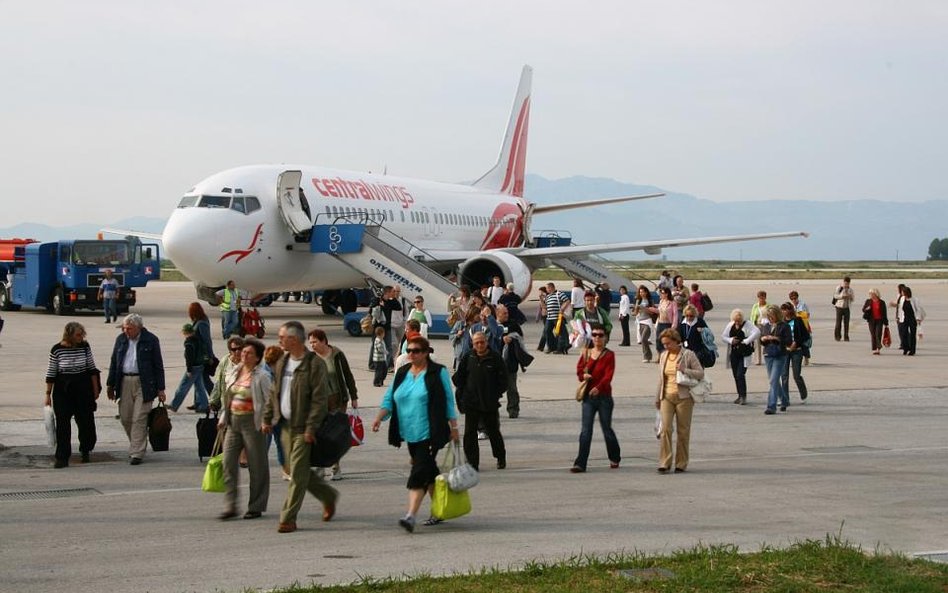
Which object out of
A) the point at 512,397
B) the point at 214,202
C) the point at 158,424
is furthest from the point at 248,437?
the point at 214,202

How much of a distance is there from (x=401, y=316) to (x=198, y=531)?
13714mm

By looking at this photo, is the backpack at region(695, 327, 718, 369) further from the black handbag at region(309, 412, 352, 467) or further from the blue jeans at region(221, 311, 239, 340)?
the blue jeans at region(221, 311, 239, 340)

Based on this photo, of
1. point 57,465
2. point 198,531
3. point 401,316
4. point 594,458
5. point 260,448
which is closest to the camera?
point 198,531

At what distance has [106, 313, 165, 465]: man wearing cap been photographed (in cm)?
1380

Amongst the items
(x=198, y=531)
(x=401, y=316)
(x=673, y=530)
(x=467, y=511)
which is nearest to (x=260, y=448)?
(x=198, y=531)

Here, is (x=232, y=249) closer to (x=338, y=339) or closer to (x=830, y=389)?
(x=338, y=339)

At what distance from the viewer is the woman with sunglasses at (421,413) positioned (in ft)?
34.3

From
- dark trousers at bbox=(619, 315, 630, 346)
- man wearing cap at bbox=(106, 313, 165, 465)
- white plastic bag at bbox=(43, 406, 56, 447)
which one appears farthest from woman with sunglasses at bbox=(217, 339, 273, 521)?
dark trousers at bbox=(619, 315, 630, 346)

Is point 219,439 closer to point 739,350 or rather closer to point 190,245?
point 739,350

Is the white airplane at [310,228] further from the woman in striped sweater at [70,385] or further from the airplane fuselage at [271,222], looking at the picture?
the woman in striped sweater at [70,385]

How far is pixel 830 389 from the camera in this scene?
21.5 meters

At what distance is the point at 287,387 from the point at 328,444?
2.08 ft

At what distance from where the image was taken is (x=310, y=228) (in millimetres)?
32188

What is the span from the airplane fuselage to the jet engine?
251cm
